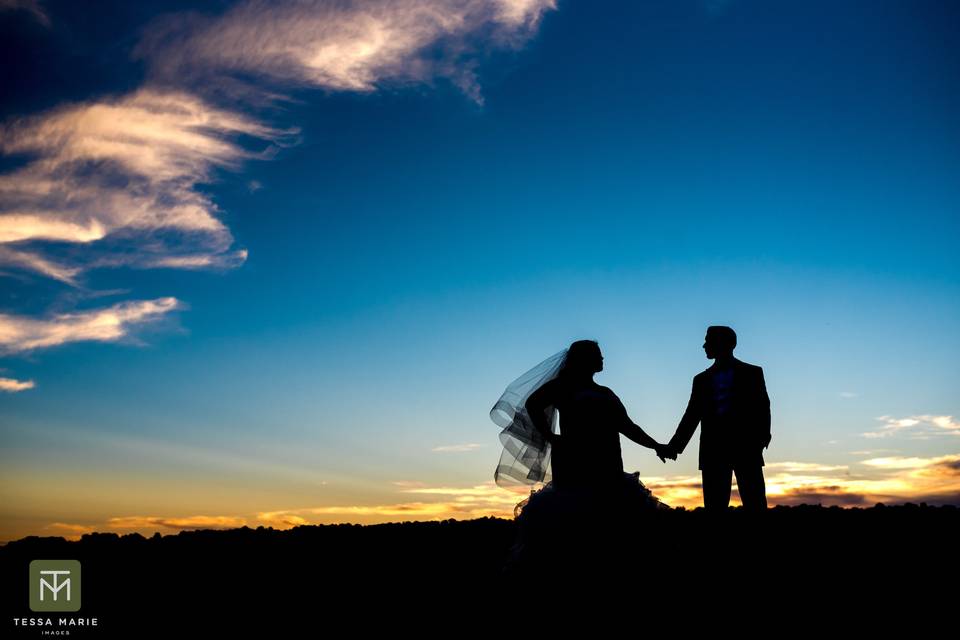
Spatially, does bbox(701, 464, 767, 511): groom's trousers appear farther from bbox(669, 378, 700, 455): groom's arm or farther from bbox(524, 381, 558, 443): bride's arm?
bbox(524, 381, 558, 443): bride's arm

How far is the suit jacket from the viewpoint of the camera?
1012cm

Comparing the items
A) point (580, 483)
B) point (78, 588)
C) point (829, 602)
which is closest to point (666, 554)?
point (580, 483)

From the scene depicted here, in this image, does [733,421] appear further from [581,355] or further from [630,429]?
[581,355]

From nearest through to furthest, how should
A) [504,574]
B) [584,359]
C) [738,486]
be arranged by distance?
[504,574]
[584,359]
[738,486]

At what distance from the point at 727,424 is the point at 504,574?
455cm

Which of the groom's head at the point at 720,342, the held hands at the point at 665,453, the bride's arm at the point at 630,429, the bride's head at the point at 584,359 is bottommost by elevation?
the held hands at the point at 665,453

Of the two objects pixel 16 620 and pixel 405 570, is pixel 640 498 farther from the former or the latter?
pixel 16 620

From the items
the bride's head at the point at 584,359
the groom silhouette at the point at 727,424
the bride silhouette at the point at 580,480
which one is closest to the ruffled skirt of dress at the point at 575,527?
the bride silhouette at the point at 580,480

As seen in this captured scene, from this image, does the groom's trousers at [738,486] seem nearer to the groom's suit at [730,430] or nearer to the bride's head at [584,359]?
the groom's suit at [730,430]

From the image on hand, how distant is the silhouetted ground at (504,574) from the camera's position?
22.4ft

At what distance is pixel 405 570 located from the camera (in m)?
10.2

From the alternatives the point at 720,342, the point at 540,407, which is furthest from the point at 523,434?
the point at 720,342

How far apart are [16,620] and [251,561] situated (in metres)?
3.11

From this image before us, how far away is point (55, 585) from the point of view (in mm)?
9188
